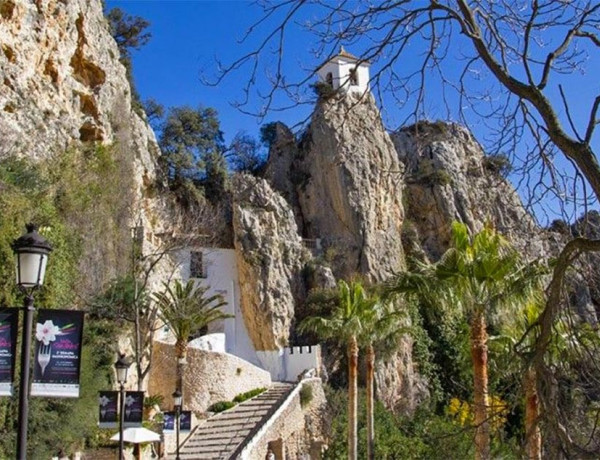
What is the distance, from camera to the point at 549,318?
3.96 metres

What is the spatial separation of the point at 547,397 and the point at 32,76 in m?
23.3

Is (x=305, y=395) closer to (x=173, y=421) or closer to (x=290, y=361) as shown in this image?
(x=290, y=361)

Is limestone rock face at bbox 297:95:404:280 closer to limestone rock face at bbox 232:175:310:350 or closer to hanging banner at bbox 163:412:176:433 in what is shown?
limestone rock face at bbox 232:175:310:350

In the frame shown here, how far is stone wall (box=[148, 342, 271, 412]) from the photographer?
2684 cm

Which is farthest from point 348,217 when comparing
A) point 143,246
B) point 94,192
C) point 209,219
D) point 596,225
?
point 596,225

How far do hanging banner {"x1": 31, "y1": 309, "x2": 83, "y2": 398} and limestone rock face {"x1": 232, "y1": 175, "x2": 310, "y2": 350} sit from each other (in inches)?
1040

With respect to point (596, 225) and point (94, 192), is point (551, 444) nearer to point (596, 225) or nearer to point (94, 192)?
point (596, 225)

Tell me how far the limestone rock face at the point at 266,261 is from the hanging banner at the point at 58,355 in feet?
86.6

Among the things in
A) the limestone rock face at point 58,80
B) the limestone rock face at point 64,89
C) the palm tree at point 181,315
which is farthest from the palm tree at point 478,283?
the palm tree at point 181,315

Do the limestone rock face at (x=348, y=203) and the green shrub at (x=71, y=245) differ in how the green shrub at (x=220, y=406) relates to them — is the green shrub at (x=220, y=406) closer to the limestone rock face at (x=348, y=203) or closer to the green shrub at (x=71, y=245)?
the green shrub at (x=71, y=245)

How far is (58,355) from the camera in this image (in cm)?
691

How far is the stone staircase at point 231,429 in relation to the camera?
21.8m

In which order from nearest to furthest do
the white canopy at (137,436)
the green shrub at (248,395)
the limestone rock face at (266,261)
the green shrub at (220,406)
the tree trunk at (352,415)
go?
the white canopy at (137,436) → the tree trunk at (352,415) → the green shrub at (220,406) → the green shrub at (248,395) → the limestone rock face at (266,261)

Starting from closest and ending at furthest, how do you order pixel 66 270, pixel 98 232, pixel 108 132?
pixel 66 270 → pixel 98 232 → pixel 108 132
